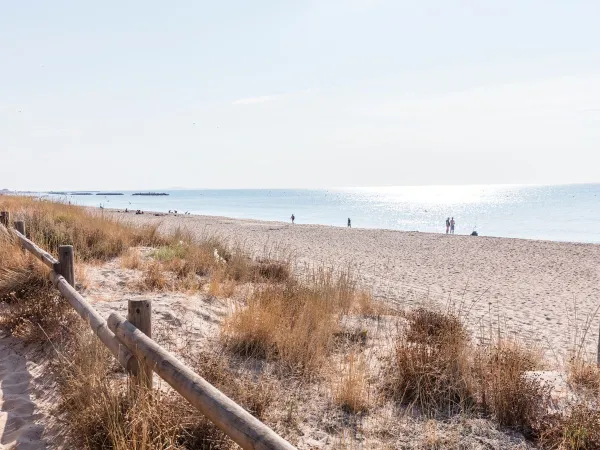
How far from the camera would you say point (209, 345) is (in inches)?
203

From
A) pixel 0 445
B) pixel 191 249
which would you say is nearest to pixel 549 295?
pixel 191 249

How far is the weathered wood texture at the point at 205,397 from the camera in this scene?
2127 mm

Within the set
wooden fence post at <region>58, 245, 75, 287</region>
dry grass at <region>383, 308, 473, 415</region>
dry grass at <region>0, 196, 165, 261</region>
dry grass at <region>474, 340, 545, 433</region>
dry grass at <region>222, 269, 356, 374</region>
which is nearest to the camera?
dry grass at <region>474, 340, 545, 433</region>

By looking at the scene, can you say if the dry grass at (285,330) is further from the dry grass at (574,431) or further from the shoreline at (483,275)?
the dry grass at (574,431)

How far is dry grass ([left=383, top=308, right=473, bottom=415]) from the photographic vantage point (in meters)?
4.18

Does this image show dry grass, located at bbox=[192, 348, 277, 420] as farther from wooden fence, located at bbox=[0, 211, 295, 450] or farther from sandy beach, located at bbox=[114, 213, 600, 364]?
sandy beach, located at bbox=[114, 213, 600, 364]

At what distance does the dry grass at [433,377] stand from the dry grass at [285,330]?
85 cm

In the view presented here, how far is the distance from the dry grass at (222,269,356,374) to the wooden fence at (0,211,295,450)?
5.95 ft

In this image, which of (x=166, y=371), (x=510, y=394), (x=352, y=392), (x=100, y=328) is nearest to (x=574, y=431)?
(x=510, y=394)

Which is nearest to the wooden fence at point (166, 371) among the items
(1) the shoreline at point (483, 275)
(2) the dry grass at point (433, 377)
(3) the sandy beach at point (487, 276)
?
(2) the dry grass at point (433, 377)

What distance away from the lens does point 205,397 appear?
8.08 ft

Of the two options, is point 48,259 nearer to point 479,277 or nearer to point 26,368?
point 26,368

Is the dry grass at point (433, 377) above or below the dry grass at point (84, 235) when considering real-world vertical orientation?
below

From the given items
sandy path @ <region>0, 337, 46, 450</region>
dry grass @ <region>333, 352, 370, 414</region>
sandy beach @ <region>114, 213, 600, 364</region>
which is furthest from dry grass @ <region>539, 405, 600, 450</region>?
sandy path @ <region>0, 337, 46, 450</region>
